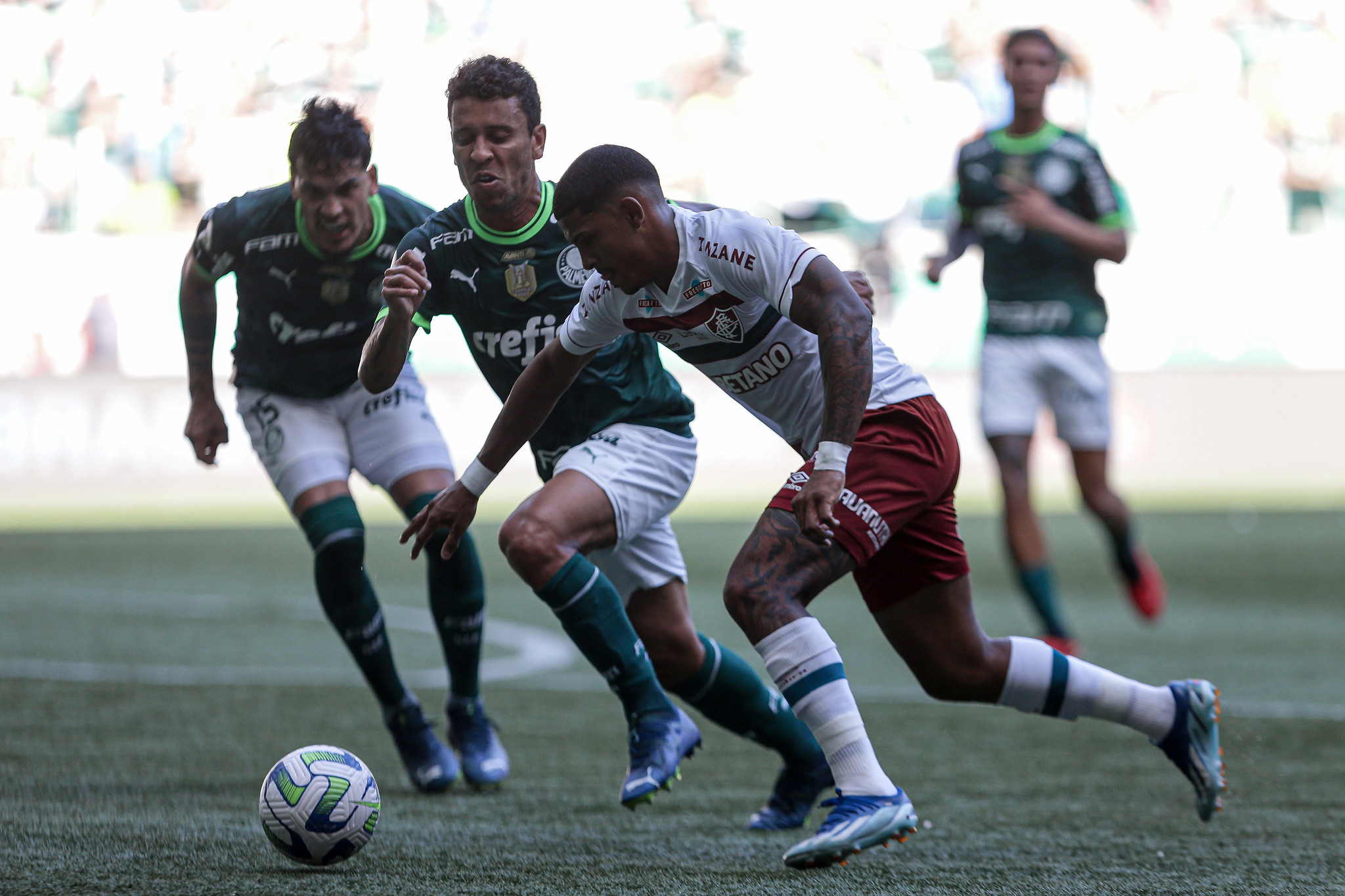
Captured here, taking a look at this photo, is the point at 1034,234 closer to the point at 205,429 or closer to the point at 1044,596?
the point at 1044,596

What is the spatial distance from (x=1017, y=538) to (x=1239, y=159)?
17.2 m

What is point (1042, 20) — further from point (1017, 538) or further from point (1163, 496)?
point (1017, 538)

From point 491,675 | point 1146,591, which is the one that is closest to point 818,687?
point 491,675

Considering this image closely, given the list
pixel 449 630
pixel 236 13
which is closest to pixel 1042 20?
pixel 236 13

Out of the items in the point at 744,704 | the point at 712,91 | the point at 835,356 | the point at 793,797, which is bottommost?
the point at 793,797

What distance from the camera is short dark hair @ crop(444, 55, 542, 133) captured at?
159 inches

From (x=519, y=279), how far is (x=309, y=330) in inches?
37.5

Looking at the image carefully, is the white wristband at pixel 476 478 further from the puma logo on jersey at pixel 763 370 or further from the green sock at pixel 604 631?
the puma logo on jersey at pixel 763 370

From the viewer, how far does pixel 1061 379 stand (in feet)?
25.8

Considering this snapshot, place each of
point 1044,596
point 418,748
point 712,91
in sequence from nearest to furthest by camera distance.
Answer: point 418,748, point 1044,596, point 712,91

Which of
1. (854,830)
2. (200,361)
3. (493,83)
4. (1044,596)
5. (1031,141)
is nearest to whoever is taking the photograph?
(854,830)

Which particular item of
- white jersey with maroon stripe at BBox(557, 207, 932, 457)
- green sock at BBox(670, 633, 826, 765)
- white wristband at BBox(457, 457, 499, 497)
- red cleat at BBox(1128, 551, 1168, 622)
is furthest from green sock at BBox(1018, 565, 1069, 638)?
white wristband at BBox(457, 457, 499, 497)

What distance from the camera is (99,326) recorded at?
65.1 feet

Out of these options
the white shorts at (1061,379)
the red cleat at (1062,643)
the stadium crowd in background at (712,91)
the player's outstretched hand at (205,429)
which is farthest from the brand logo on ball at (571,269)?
the stadium crowd in background at (712,91)
